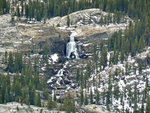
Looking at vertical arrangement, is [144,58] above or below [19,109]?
above

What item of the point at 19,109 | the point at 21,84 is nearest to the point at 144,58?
the point at 21,84

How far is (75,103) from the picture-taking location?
177000mm

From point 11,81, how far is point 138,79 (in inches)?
1475

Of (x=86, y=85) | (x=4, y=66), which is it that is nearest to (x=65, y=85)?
(x=86, y=85)

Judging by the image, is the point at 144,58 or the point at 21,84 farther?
the point at 144,58

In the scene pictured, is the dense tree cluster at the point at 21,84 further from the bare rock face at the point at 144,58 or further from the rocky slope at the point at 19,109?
the bare rock face at the point at 144,58

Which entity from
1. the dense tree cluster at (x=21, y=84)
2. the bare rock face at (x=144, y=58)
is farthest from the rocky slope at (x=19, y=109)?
the bare rock face at (x=144, y=58)

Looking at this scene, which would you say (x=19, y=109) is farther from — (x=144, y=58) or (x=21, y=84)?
(x=144, y=58)

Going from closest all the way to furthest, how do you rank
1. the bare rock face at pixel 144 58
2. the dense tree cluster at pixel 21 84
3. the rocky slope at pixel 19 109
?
1. the rocky slope at pixel 19 109
2. the dense tree cluster at pixel 21 84
3. the bare rock face at pixel 144 58

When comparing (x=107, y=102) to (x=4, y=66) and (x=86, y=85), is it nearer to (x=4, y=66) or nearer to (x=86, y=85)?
(x=86, y=85)

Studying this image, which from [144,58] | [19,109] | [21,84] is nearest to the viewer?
[19,109]

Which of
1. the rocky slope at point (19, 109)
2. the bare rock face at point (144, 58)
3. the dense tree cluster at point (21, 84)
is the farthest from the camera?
the bare rock face at point (144, 58)

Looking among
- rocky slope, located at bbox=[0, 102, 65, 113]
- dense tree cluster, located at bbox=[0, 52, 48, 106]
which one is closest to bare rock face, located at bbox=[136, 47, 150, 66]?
dense tree cluster, located at bbox=[0, 52, 48, 106]

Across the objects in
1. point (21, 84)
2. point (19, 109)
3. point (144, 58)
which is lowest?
point (19, 109)
